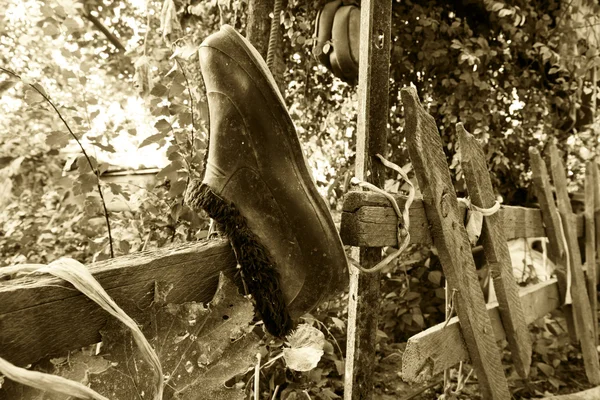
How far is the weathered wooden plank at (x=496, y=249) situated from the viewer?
1625 millimetres

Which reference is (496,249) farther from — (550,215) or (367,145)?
(550,215)

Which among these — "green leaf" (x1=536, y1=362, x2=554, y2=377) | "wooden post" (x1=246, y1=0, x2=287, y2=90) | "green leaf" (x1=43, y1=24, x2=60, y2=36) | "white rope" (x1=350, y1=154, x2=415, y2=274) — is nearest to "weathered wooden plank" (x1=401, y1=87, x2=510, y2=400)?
"white rope" (x1=350, y1=154, x2=415, y2=274)

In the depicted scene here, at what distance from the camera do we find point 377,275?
131 centimetres

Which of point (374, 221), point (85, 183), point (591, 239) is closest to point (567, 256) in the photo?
point (591, 239)

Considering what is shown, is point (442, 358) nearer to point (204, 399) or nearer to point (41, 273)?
point (204, 399)

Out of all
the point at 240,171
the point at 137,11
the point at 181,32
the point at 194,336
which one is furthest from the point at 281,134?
the point at 137,11

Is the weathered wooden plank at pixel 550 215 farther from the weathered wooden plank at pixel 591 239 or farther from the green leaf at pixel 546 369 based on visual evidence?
the green leaf at pixel 546 369

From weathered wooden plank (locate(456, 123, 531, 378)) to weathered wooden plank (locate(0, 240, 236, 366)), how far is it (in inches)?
42.3

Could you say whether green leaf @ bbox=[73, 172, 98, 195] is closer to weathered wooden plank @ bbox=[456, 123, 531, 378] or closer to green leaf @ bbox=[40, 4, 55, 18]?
green leaf @ bbox=[40, 4, 55, 18]

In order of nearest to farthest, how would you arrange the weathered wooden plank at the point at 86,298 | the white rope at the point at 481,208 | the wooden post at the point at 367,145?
the weathered wooden plank at the point at 86,298 → the wooden post at the point at 367,145 → the white rope at the point at 481,208

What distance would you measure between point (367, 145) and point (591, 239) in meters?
2.07

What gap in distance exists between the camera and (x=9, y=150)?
2693 mm

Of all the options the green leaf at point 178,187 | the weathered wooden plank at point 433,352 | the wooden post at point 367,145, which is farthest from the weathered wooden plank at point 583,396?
the green leaf at point 178,187

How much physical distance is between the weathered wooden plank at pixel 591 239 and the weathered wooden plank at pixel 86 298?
8.34ft
